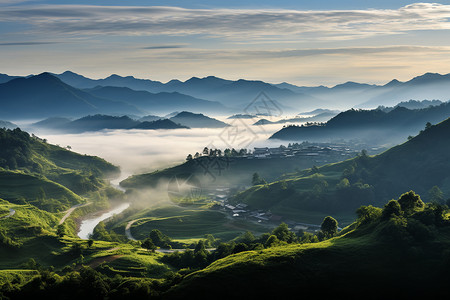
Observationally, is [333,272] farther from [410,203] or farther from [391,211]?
[410,203]

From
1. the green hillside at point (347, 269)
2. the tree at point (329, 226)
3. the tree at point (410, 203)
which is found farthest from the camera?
the tree at point (329, 226)

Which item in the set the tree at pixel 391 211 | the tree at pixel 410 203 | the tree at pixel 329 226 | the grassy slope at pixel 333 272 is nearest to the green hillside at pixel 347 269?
the grassy slope at pixel 333 272

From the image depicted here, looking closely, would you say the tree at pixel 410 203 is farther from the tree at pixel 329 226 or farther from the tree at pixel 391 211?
the tree at pixel 329 226

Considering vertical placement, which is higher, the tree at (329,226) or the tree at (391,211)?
the tree at (391,211)

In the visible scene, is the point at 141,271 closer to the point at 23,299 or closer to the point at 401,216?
the point at 23,299

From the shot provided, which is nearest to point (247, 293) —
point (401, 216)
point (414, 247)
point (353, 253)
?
point (353, 253)

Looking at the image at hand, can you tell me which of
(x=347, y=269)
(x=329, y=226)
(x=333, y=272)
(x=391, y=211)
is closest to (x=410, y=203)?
(x=391, y=211)

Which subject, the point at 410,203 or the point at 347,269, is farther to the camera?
the point at 410,203

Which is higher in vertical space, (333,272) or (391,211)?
(391,211)

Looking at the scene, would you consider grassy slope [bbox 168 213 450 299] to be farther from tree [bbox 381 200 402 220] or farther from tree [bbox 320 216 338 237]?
tree [bbox 320 216 338 237]

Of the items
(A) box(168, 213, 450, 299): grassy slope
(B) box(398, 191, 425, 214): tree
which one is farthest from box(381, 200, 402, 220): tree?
(A) box(168, 213, 450, 299): grassy slope

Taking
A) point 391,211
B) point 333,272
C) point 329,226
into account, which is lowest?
point 329,226
